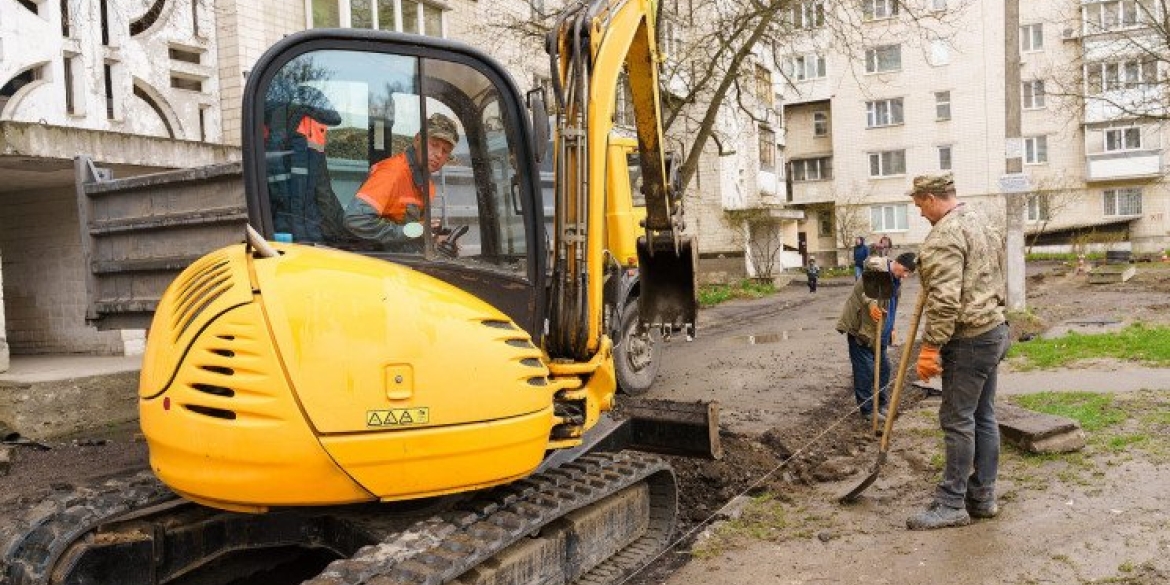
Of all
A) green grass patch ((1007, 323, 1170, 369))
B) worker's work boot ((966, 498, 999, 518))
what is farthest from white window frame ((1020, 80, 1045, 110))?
worker's work boot ((966, 498, 999, 518))

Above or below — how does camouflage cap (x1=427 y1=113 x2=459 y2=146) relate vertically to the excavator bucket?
above

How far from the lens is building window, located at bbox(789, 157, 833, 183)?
50625 mm

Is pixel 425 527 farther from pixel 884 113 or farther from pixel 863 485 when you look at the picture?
pixel 884 113

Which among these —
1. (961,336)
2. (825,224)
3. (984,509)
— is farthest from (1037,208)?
(961,336)

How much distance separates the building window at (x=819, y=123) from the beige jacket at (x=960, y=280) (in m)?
47.2

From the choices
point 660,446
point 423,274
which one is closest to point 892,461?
point 660,446

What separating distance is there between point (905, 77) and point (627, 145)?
4092cm

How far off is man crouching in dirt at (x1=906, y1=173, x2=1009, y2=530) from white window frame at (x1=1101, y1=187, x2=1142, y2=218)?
45168 millimetres

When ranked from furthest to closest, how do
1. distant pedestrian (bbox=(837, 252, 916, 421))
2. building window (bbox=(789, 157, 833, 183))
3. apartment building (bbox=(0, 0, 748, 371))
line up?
1. building window (bbox=(789, 157, 833, 183))
2. apartment building (bbox=(0, 0, 748, 371))
3. distant pedestrian (bbox=(837, 252, 916, 421))

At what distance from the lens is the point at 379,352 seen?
3.52 meters

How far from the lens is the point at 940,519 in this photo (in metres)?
5.29

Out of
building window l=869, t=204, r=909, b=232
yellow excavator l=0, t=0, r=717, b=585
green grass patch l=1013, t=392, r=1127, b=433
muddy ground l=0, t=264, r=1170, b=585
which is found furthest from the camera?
building window l=869, t=204, r=909, b=232

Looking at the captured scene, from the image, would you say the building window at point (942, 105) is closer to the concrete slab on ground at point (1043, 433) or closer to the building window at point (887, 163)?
the building window at point (887, 163)

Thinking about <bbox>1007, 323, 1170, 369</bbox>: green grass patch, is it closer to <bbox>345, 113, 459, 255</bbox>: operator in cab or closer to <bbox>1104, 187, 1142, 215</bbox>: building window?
<bbox>345, 113, 459, 255</bbox>: operator in cab
